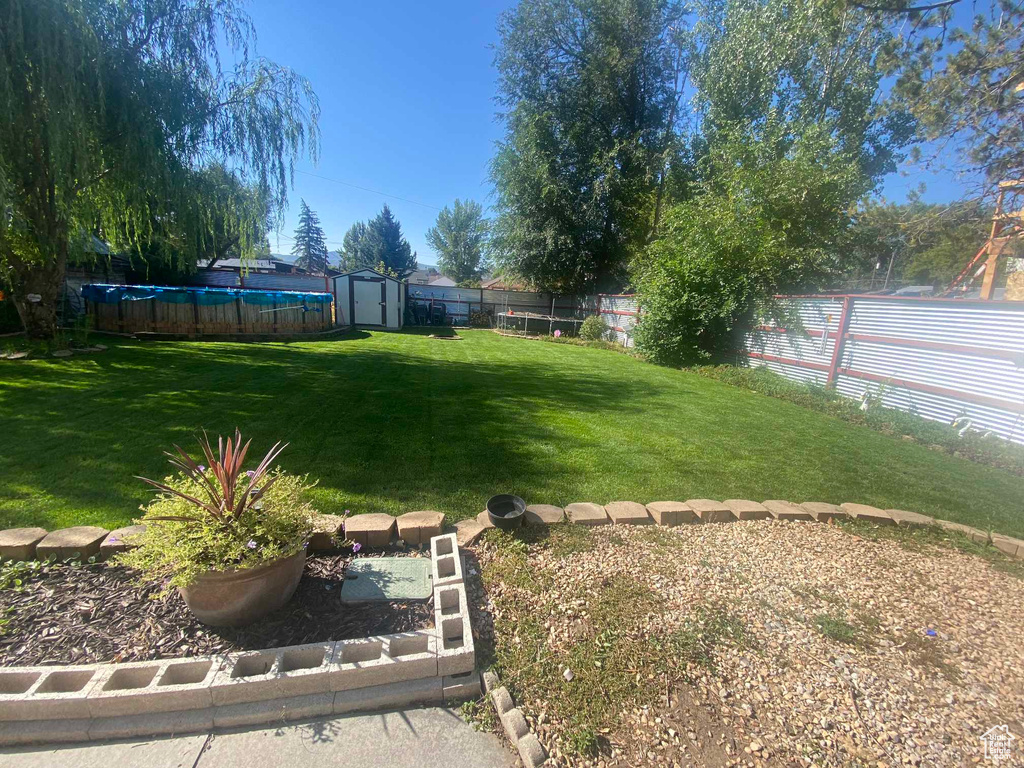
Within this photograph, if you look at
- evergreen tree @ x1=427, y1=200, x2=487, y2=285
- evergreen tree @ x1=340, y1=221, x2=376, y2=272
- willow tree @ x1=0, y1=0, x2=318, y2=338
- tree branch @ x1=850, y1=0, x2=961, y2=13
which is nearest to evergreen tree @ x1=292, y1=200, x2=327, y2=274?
evergreen tree @ x1=340, y1=221, x2=376, y2=272

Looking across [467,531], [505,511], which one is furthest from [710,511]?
[467,531]

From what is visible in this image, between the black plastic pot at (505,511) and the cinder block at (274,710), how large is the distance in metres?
1.21

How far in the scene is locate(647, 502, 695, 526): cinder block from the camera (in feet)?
9.18

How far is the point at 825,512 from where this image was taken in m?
3.05

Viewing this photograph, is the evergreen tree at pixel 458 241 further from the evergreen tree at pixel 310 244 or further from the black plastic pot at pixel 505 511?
the black plastic pot at pixel 505 511

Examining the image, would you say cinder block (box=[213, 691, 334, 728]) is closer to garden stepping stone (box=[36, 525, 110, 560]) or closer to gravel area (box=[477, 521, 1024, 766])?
gravel area (box=[477, 521, 1024, 766])

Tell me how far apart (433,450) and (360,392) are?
2391 mm

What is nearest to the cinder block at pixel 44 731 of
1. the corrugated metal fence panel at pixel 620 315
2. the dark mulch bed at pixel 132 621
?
the dark mulch bed at pixel 132 621

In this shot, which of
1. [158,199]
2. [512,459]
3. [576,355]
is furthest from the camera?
[576,355]

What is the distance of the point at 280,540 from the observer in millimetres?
1783

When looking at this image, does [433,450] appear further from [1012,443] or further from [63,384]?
[1012,443]

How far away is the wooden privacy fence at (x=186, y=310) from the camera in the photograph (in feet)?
31.4

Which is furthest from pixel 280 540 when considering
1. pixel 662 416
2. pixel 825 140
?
pixel 825 140

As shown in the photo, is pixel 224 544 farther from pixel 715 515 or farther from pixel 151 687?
pixel 715 515
